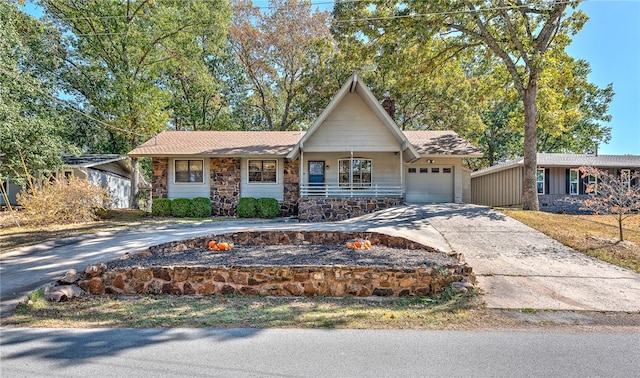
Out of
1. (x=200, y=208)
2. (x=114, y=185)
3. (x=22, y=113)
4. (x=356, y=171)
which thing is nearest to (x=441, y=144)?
(x=356, y=171)

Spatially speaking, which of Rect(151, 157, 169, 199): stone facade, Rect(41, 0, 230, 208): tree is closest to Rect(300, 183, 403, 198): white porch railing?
Rect(151, 157, 169, 199): stone facade

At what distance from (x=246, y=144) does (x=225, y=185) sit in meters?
2.42

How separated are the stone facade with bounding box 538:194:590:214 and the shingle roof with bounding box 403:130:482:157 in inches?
177

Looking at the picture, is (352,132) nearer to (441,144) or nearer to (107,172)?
(441,144)

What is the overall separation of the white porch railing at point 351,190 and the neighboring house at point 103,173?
11702mm

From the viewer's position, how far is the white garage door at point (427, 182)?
17719mm

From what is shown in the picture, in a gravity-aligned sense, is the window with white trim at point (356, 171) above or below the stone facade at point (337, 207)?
above

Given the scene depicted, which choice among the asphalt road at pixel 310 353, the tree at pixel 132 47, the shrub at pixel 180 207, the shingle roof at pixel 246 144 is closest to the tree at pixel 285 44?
the tree at pixel 132 47

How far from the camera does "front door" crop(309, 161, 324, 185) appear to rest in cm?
1712

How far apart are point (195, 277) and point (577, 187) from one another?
19.7m

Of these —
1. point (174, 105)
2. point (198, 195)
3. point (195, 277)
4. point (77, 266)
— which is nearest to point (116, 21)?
point (174, 105)

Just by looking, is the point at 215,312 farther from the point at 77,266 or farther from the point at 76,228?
the point at 76,228

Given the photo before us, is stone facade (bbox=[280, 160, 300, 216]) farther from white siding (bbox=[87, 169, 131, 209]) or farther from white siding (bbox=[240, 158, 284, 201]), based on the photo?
white siding (bbox=[87, 169, 131, 209])

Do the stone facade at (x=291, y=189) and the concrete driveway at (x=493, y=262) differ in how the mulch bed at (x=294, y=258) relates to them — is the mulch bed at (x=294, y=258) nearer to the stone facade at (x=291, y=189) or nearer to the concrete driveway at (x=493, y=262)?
the concrete driveway at (x=493, y=262)
